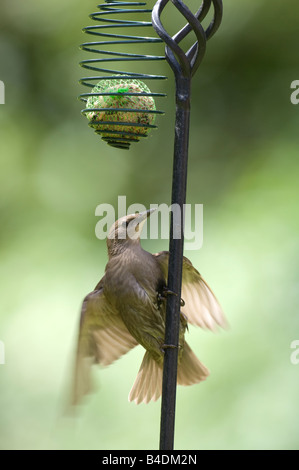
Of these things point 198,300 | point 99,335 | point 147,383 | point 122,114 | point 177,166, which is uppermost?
point 122,114

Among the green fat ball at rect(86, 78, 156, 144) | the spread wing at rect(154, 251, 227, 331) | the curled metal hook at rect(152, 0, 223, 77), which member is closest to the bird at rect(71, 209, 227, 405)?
the spread wing at rect(154, 251, 227, 331)

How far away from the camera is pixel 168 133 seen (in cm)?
571

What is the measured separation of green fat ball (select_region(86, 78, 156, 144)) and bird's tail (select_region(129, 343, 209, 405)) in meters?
1.10

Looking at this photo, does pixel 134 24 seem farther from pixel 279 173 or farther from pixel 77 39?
pixel 77 39

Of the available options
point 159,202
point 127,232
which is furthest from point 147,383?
point 159,202

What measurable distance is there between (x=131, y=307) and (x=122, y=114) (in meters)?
0.79

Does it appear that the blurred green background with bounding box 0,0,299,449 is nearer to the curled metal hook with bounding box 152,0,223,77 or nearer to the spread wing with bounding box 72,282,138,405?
the spread wing with bounding box 72,282,138,405

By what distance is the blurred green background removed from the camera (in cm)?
457

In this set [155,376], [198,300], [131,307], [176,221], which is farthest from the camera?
[155,376]

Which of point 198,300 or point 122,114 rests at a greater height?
point 122,114

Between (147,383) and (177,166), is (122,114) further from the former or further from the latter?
(147,383)

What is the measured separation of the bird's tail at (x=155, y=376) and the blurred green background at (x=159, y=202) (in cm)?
100

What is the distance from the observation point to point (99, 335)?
3340 millimetres

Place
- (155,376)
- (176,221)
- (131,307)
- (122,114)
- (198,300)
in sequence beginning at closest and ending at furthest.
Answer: (176,221) → (122,114) → (131,307) → (198,300) → (155,376)
